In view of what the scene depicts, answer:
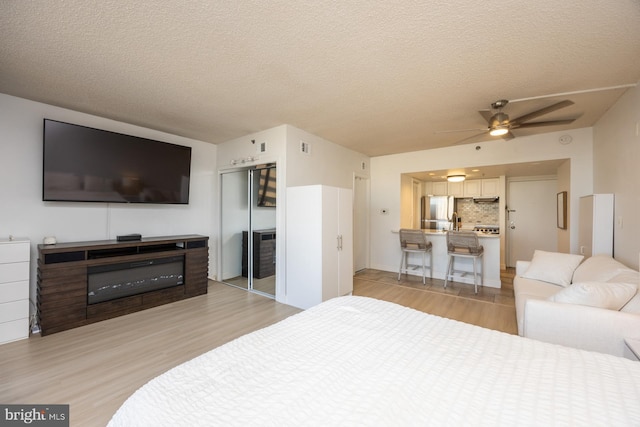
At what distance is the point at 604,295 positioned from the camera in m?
1.85

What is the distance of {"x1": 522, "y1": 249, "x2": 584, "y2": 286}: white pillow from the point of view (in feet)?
9.50

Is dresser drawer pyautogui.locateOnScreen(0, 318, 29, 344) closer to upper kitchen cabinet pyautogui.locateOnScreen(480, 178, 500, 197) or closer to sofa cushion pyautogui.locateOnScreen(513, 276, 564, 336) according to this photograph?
sofa cushion pyautogui.locateOnScreen(513, 276, 564, 336)

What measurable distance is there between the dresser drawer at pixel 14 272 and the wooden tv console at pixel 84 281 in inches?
4.7

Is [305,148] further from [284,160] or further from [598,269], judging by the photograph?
[598,269]

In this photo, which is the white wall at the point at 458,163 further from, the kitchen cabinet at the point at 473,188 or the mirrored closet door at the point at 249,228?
the mirrored closet door at the point at 249,228

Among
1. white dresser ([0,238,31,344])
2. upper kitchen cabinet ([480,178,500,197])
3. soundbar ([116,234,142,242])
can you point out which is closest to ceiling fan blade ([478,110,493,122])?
upper kitchen cabinet ([480,178,500,197])

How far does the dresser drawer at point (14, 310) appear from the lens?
8.07 ft

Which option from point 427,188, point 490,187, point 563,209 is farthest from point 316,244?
point 490,187

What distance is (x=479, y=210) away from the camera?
6449mm

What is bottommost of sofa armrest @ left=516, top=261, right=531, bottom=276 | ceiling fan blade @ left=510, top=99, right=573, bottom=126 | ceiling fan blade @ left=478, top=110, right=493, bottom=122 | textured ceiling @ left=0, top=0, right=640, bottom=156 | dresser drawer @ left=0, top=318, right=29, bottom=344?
dresser drawer @ left=0, top=318, right=29, bottom=344

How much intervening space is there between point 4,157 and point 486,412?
4.75m

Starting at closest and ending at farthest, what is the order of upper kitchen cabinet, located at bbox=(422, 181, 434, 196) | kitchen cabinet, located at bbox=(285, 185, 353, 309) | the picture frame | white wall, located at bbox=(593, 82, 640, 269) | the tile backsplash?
white wall, located at bbox=(593, 82, 640, 269) < kitchen cabinet, located at bbox=(285, 185, 353, 309) < the picture frame < the tile backsplash < upper kitchen cabinet, located at bbox=(422, 181, 434, 196)

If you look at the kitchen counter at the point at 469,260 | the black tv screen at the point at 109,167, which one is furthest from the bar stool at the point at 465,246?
the black tv screen at the point at 109,167

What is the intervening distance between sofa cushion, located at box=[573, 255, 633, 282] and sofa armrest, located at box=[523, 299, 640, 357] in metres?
0.83
